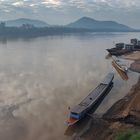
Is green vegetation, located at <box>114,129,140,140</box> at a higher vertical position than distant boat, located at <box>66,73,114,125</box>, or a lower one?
higher

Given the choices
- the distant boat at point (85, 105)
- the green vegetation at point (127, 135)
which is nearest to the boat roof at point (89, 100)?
the distant boat at point (85, 105)

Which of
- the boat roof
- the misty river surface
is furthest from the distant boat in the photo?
the misty river surface

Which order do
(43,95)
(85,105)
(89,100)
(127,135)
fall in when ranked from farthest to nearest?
(43,95) → (89,100) → (85,105) → (127,135)

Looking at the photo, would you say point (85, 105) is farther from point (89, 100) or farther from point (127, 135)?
point (127, 135)

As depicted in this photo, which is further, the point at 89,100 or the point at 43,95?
the point at 43,95

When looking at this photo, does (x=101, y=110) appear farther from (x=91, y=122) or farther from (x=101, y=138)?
(x=101, y=138)

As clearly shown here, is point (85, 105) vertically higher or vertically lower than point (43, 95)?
higher

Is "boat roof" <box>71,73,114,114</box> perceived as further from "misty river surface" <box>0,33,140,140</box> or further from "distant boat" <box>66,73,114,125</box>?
"misty river surface" <box>0,33,140,140</box>

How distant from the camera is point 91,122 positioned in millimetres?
24844

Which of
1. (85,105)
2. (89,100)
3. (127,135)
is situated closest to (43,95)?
(89,100)

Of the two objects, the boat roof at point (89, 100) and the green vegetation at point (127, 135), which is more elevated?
the green vegetation at point (127, 135)

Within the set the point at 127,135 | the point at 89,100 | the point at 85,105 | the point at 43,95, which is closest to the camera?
the point at 127,135

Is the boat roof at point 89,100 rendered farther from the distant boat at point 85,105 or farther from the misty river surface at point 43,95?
the misty river surface at point 43,95

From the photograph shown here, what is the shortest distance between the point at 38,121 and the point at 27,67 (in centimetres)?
2917
